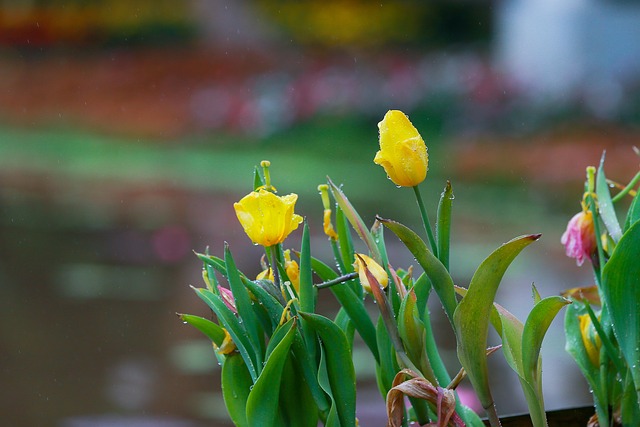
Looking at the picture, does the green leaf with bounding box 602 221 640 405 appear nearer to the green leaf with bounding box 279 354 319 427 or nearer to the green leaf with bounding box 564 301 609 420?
the green leaf with bounding box 564 301 609 420

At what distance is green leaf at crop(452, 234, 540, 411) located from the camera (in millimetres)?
571

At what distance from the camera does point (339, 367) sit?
1.97 ft

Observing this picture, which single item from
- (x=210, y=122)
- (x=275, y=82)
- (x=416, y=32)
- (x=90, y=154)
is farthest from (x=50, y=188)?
(x=416, y=32)

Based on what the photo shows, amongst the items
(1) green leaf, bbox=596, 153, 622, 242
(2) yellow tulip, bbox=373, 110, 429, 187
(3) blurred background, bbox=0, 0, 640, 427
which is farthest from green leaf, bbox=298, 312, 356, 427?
(3) blurred background, bbox=0, 0, 640, 427

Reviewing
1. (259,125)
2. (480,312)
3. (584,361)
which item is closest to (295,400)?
(480,312)

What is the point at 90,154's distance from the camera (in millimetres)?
7664

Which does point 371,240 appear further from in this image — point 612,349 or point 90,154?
point 90,154

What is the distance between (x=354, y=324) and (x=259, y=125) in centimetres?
685

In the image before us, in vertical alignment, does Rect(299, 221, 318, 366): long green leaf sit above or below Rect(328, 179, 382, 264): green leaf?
below

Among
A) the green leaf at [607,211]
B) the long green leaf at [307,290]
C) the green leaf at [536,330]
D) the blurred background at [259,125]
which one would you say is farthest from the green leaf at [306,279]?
the blurred background at [259,125]

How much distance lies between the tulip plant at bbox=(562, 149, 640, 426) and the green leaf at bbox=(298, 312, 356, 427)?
0.56ft

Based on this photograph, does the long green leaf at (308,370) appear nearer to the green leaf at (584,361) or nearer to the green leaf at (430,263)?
the green leaf at (430,263)

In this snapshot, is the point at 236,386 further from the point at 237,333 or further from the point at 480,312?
the point at 480,312

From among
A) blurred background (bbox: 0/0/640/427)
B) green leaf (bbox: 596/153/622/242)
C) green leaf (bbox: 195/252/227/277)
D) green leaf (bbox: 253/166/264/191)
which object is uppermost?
blurred background (bbox: 0/0/640/427)
